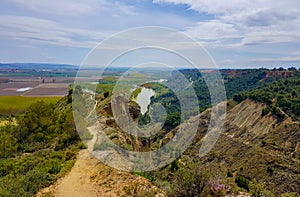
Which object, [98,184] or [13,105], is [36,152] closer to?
[98,184]

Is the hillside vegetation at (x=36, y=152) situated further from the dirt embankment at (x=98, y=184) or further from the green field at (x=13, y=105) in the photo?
the green field at (x=13, y=105)

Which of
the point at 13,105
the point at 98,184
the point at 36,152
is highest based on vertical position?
the point at 98,184

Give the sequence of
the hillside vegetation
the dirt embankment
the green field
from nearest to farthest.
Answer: the dirt embankment < the hillside vegetation < the green field

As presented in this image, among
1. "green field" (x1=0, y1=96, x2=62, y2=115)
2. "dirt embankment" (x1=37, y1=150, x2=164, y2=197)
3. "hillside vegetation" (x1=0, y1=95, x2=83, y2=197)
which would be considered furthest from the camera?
"green field" (x1=0, y1=96, x2=62, y2=115)

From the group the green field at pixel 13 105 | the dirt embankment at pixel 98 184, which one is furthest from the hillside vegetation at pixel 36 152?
the green field at pixel 13 105

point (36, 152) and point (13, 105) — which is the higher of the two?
point (36, 152)

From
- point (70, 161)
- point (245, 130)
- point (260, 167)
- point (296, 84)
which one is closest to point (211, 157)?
point (260, 167)

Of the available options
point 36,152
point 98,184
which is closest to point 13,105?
point 36,152

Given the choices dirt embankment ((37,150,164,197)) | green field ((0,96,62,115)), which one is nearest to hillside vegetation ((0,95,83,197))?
dirt embankment ((37,150,164,197))

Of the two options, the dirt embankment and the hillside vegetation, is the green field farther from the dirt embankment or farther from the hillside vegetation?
the dirt embankment

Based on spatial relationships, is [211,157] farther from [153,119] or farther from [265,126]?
[153,119]

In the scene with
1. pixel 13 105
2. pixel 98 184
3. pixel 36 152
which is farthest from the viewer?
pixel 13 105
